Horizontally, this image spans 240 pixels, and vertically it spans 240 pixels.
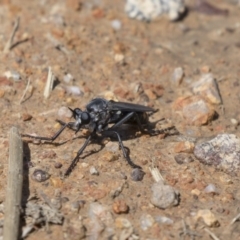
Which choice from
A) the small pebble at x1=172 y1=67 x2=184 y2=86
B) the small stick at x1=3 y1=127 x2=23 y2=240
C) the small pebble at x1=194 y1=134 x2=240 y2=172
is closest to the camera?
the small stick at x1=3 y1=127 x2=23 y2=240

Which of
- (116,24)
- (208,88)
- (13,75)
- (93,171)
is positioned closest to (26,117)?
(13,75)

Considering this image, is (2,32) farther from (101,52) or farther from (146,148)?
(146,148)

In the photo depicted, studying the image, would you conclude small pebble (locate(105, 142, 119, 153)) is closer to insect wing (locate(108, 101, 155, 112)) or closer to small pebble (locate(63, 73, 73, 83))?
insect wing (locate(108, 101, 155, 112))

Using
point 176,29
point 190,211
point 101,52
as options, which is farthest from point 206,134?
point 176,29

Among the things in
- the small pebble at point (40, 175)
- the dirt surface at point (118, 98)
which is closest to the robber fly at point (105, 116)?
the dirt surface at point (118, 98)

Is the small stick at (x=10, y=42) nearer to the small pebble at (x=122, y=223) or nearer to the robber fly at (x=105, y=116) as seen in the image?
the robber fly at (x=105, y=116)

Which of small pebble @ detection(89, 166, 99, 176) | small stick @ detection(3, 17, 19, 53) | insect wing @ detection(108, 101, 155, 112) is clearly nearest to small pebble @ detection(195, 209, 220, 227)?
small pebble @ detection(89, 166, 99, 176)
